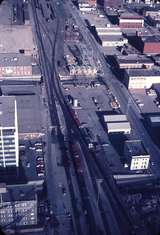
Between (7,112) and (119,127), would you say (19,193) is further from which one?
(119,127)

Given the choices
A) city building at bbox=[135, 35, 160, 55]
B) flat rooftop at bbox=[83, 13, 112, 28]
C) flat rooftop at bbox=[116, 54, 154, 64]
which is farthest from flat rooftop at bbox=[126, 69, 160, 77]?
flat rooftop at bbox=[83, 13, 112, 28]

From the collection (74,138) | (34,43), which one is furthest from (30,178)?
(34,43)

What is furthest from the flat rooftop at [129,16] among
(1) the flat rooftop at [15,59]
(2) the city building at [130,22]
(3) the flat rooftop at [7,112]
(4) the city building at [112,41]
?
(3) the flat rooftop at [7,112]

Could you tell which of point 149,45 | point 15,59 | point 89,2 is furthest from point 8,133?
point 89,2

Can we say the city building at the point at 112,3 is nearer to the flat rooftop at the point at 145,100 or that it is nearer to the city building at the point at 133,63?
the city building at the point at 133,63

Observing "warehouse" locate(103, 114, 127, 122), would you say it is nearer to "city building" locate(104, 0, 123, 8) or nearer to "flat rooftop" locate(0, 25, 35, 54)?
"flat rooftop" locate(0, 25, 35, 54)

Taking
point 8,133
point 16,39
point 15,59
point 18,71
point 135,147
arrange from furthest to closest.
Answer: point 16,39
point 15,59
point 18,71
point 135,147
point 8,133
